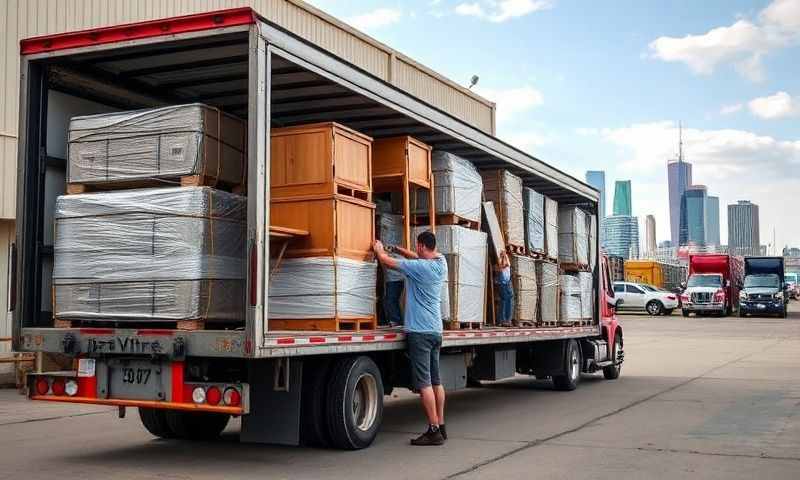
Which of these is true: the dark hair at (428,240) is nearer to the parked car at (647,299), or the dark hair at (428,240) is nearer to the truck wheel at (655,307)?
the parked car at (647,299)

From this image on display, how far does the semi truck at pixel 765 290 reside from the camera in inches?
1639

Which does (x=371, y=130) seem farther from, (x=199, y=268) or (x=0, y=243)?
(x=0, y=243)

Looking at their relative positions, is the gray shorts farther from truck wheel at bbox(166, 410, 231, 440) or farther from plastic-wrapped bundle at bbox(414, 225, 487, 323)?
truck wheel at bbox(166, 410, 231, 440)

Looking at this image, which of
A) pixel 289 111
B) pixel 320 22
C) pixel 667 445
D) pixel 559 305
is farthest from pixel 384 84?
pixel 320 22

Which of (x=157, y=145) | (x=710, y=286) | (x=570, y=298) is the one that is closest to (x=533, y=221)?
(x=570, y=298)

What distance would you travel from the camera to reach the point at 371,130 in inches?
417

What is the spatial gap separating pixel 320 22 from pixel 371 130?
1195cm

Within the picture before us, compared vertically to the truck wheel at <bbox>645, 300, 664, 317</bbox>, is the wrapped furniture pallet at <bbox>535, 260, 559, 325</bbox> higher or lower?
higher

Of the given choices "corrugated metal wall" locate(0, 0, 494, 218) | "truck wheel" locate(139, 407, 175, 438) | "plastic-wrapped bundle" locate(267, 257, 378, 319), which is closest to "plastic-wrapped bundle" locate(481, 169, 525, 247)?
"plastic-wrapped bundle" locate(267, 257, 378, 319)

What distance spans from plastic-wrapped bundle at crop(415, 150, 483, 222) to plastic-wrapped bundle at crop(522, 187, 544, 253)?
2.58 meters

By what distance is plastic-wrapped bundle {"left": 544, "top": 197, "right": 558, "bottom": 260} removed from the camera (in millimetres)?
14203

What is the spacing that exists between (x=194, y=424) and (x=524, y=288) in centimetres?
544

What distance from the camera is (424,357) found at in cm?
882

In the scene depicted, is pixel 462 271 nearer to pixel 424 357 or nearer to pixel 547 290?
pixel 424 357
